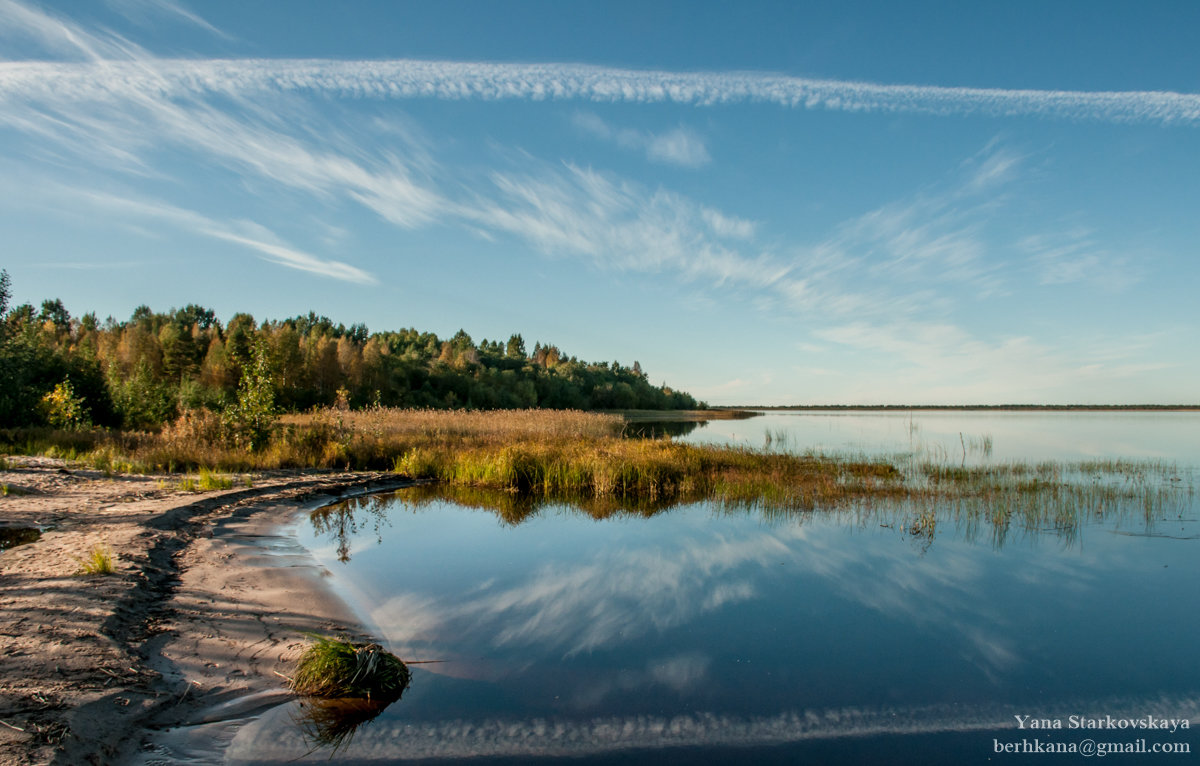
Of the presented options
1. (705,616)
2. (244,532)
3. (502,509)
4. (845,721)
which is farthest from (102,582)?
(502,509)

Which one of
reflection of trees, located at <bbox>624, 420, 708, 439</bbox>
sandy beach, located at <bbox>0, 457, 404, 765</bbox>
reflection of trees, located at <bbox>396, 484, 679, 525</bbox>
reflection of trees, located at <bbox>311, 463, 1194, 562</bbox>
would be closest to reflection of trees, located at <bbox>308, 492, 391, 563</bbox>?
reflection of trees, located at <bbox>311, 463, 1194, 562</bbox>

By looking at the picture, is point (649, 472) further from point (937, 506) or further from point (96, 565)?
point (96, 565)

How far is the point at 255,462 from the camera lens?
52.7 ft

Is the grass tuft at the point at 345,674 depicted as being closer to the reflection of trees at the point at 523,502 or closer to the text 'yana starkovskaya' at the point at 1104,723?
the text 'yana starkovskaya' at the point at 1104,723

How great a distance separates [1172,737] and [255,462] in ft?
58.2

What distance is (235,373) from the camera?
49750 mm

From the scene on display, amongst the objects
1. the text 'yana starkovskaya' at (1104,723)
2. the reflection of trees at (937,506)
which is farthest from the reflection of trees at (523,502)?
the text 'yana starkovskaya' at (1104,723)

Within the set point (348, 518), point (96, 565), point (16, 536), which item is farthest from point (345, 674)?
point (348, 518)

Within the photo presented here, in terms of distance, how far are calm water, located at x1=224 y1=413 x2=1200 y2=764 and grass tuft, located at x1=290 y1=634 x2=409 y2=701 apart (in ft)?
0.59

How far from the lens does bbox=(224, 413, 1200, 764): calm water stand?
14.5 ft

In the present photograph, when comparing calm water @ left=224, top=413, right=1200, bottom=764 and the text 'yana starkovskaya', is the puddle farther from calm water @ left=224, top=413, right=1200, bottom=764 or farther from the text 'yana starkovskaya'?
the text 'yana starkovskaya'

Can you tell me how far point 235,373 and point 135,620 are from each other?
2030 inches

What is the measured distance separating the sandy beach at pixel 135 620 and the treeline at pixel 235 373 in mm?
8834

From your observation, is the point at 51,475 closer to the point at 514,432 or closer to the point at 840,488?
the point at 514,432
